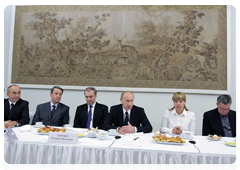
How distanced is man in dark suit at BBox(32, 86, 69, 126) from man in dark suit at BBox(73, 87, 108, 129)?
0.77 feet

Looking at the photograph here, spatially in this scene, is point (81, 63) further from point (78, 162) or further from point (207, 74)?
point (78, 162)

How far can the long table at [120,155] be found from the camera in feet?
5.56

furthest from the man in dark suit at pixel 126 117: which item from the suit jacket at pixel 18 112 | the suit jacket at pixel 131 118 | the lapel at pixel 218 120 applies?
the suit jacket at pixel 18 112

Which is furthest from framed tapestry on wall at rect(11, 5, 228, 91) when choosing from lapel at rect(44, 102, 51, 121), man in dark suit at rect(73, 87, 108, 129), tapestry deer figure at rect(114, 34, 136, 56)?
lapel at rect(44, 102, 51, 121)

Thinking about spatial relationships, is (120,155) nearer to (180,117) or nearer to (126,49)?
(180,117)

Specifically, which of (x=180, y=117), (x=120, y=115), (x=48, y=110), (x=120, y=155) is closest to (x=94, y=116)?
(x=120, y=115)

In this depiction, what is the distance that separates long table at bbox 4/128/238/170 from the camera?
169cm

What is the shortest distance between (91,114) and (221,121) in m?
2.09

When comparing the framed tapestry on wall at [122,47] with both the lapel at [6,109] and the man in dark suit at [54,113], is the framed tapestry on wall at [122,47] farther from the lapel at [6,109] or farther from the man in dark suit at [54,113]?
the lapel at [6,109]

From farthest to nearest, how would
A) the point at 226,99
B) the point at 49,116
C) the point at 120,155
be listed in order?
the point at 49,116, the point at 226,99, the point at 120,155

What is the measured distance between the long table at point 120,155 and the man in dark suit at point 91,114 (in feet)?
4.71

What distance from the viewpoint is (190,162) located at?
1.70 meters

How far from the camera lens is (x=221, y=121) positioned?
119 inches

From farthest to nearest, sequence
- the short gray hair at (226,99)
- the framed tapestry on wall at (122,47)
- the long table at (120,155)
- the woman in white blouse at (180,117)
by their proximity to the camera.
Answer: the framed tapestry on wall at (122,47) < the woman in white blouse at (180,117) < the short gray hair at (226,99) < the long table at (120,155)
